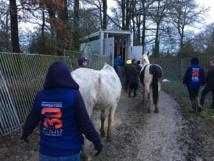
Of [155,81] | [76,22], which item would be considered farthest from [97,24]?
[155,81]

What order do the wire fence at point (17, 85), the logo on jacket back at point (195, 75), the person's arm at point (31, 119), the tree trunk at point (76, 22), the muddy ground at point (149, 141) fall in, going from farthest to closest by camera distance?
the tree trunk at point (76, 22) < the logo on jacket back at point (195, 75) < the wire fence at point (17, 85) < the muddy ground at point (149, 141) < the person's arm at point (31, 119)

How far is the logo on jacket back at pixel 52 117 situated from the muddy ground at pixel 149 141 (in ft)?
7.13

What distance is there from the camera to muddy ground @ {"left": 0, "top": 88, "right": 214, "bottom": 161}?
15.6 feet

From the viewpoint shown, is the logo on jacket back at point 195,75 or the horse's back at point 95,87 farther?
the logo on jacket back at point 195,75

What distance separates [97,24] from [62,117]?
773 inches

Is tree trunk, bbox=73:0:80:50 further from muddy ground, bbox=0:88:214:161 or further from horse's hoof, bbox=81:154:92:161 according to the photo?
horse's hoof, bbox=81:154:92:161

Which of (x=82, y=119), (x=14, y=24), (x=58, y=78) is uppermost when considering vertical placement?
(x=14, y=24)

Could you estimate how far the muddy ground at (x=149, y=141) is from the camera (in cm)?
475

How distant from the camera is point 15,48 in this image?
11.0 metres

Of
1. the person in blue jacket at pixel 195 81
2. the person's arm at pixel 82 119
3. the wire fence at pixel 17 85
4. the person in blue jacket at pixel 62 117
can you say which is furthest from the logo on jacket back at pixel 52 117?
the person in blue jacket at pixel 195 81

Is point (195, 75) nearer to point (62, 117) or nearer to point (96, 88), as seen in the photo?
point (96, 88)

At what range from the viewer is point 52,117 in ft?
8.34

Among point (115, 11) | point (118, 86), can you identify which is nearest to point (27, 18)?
point (118, 86)

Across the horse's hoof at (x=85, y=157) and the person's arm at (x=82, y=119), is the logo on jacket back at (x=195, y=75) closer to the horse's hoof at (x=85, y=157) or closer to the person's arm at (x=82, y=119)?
the horse's hoof at (x=85, y=157)
